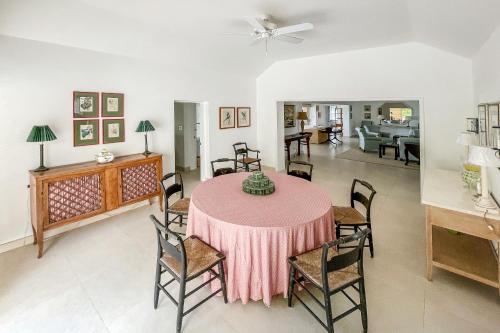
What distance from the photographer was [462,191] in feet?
8.61

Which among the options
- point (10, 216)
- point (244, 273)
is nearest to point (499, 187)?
point (244, 273)

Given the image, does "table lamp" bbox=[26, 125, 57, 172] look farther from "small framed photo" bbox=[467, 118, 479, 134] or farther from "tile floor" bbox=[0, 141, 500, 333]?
"small framed photo" bbox=[467, 118, 479, 134]

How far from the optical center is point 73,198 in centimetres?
317

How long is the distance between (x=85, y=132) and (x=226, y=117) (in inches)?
122

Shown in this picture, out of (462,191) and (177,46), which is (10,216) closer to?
(177,46)

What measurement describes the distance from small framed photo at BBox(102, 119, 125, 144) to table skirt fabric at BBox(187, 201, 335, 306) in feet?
8.87

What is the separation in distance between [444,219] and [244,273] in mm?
1848

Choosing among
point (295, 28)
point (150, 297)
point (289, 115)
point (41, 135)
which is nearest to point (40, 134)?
point (41, 135)

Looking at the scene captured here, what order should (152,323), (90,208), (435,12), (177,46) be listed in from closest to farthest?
(152,323), (435,12), (90,208), (177,46)

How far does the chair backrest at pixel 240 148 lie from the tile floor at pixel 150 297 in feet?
10.5

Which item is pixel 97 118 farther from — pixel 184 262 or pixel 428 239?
pixel 428 239

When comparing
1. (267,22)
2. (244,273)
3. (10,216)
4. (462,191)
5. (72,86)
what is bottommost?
(244,273)

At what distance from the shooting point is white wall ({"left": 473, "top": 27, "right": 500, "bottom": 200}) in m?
2.38

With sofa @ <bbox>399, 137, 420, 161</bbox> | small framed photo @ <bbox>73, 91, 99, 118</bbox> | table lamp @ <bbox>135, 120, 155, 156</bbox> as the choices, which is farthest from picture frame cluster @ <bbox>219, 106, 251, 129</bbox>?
sofa @ <bbox>399, 137, 420, 161</bbox>
